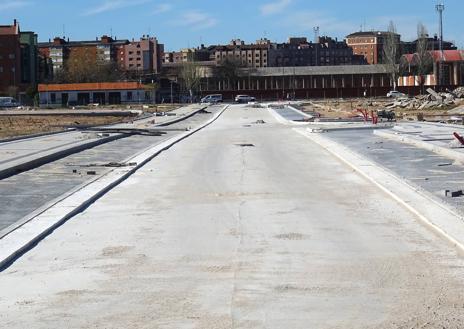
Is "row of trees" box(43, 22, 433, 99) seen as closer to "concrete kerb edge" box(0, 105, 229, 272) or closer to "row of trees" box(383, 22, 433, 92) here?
"row of trees" box(383, 22, 433, 92)

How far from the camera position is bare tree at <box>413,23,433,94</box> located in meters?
142

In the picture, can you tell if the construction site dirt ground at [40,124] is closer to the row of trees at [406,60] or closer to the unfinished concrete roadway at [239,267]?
the unfinished concrete roadway at [239,267]

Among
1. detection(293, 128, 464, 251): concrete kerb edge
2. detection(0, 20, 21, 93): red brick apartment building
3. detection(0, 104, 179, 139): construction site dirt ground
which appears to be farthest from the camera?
detection(0, 20, 21, 93): red brick apartment building

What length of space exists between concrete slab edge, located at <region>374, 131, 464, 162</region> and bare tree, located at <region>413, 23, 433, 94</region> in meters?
109

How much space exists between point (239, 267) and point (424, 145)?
19305 millimetres

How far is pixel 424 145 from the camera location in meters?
27.3

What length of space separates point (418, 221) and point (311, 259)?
3461 millimetres

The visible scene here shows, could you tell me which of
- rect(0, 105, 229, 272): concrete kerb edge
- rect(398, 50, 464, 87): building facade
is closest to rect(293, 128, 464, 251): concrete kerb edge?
rect(0, 105, 229, 272): concrete kerb edge

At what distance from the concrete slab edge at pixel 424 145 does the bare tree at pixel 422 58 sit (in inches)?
4289

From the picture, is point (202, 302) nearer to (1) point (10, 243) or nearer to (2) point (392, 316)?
(2) point (392, 316)

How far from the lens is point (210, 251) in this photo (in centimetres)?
1008

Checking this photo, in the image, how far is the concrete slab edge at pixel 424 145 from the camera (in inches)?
894

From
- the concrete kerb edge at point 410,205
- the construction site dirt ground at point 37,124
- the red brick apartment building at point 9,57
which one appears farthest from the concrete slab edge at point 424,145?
the red brick apartment building at point 9,57

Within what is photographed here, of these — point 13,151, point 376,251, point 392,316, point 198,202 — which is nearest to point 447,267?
point 376,251
